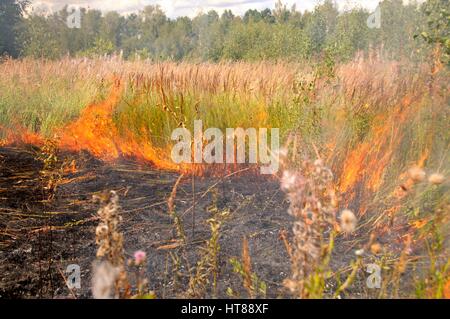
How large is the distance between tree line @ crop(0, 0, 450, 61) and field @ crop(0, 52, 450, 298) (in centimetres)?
62

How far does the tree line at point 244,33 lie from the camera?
5.64 metres

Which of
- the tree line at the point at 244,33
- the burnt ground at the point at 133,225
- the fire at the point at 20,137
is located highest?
the tree line at the point at 244,33

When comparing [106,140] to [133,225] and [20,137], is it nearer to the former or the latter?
[20,137]

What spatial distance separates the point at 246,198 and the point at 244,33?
42.3ft

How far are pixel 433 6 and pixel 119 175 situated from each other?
288cm

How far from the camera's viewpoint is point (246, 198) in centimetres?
372

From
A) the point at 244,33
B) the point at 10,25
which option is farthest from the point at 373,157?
the point at 10,25

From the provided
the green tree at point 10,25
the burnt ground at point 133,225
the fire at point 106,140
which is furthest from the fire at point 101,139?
the green tree at point 10,25

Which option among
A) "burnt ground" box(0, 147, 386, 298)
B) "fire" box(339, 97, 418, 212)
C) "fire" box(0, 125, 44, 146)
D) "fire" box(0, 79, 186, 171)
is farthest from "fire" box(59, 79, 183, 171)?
"fire" box(339, 97, 418, 212)

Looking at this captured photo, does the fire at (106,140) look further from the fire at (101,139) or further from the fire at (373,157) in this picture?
the fire at (373,157)

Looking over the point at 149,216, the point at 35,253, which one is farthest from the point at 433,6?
the point at 35,253

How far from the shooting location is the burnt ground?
269cm

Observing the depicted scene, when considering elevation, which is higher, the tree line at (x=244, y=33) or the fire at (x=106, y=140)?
the tree line at (x=244, y=33)

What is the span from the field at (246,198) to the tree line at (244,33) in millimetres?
619
